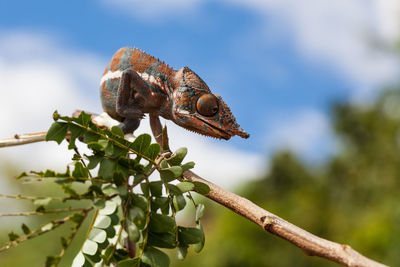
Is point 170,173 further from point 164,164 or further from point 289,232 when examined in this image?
point 289,232

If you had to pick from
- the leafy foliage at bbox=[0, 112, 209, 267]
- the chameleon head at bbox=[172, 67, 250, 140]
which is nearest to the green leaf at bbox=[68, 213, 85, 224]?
the leafy foliage at bbox=[0, 112, 209, 267]

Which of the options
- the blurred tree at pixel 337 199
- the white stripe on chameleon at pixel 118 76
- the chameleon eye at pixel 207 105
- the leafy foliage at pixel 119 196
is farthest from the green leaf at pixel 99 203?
the blurred tree at pixel 337 199

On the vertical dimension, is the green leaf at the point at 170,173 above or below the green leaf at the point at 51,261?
above

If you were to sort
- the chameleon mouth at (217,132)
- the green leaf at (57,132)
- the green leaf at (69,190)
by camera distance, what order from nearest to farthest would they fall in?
1. the green leaf at (69,190)
2. the green leaf at (57,132)
3. the chameleon mouth at (217,132)

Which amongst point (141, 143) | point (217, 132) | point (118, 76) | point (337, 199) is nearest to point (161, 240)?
point (141, 143)

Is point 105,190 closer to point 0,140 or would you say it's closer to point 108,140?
point 108,140

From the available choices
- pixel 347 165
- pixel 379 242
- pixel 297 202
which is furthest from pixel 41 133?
pixel 347 165

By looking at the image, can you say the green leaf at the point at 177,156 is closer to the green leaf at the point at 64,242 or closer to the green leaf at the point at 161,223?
the green leaf at the point at 161,223

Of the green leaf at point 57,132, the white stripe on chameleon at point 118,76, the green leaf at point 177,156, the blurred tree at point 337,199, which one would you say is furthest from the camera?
the blurred tree at point 337,199
